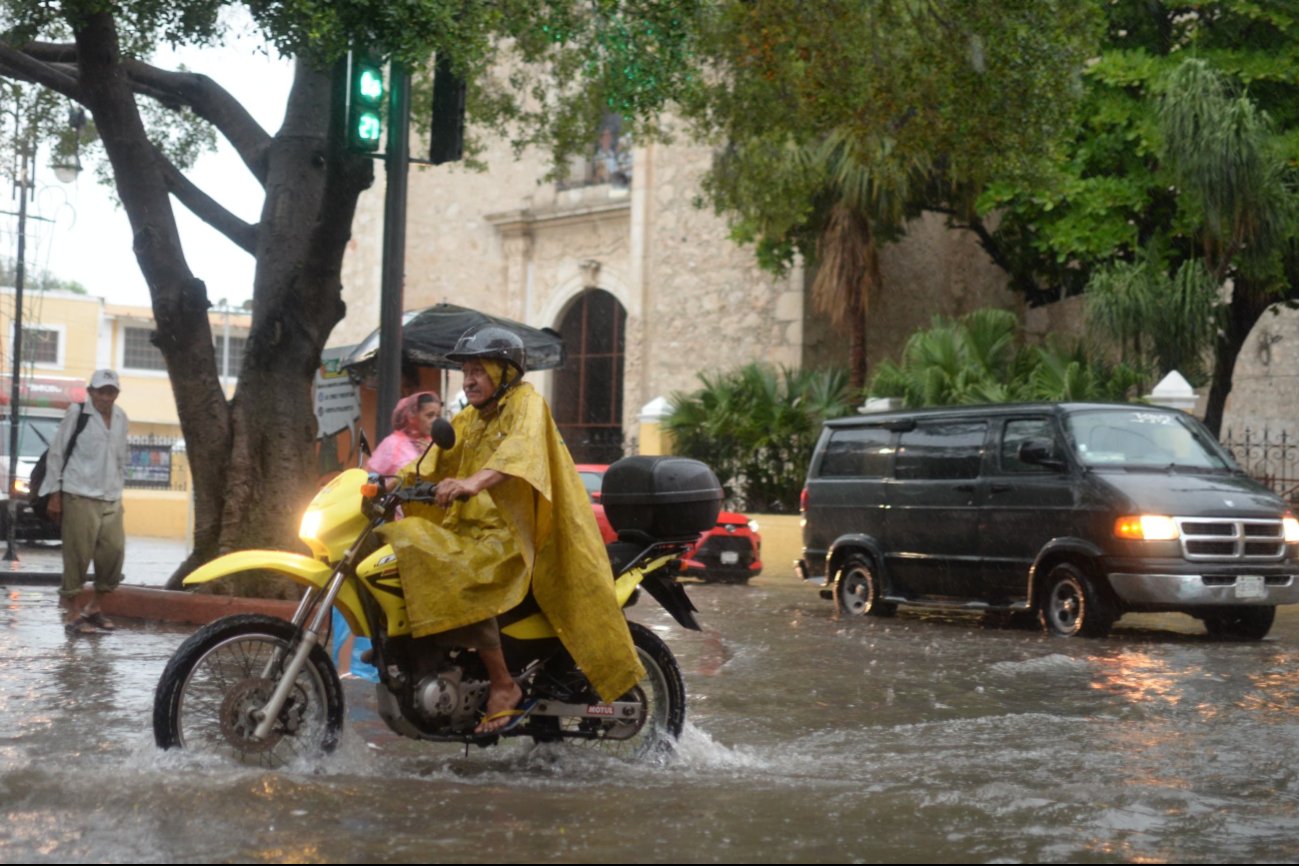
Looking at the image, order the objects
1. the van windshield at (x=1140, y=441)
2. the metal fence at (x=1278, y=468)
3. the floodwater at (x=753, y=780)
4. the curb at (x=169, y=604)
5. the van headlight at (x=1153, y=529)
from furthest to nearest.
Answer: the metal fence at (x=1278, y=468), the van windshield at (x=1140, y=441), the van headlight at (x=1153, y=529), the curb at (x=169, y=604), the floodwater at (x=753, y=780)

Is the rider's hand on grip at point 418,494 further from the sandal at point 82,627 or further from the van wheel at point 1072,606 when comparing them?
the van wheel at point 1072,606

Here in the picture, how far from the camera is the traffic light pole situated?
10.6 meters

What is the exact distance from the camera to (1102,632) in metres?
13.6

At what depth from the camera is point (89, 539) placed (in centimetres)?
1241

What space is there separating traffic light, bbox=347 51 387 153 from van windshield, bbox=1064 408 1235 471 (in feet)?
20.5

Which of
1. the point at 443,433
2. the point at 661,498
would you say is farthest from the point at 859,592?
the point at 443,433

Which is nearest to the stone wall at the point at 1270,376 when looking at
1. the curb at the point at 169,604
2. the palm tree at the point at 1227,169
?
the palm tree at the point at 1227,169

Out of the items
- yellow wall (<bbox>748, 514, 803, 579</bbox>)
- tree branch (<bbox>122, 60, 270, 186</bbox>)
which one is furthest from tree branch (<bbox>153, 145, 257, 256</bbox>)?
yellow wall (<bbox>748, 514, 803, 579</bbox>)

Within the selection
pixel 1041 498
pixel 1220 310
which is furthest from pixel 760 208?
pixel 1041 498

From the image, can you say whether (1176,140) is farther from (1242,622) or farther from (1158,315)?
(1242,622)

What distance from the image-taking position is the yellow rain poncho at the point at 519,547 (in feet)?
20.8

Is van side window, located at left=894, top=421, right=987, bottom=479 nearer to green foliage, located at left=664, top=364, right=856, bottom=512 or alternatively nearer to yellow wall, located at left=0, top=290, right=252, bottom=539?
green foliage, located at left=664, top=364, right=856, bottom=512

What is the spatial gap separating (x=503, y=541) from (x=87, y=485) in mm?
6666

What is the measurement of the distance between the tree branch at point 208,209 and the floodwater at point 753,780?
4012 mm
